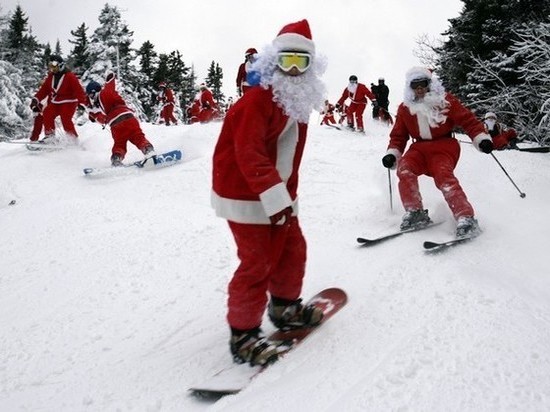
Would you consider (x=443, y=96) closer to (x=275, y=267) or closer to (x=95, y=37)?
(x=275, y=267)

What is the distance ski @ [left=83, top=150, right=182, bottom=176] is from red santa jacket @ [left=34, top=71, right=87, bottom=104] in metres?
2.45

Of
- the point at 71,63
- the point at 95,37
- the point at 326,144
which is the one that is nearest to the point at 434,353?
the point at 326,144

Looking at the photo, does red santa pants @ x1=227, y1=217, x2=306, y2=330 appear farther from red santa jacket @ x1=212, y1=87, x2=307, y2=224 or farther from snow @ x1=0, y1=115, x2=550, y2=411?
snow @ x1=0, y1=115, x2=550, y2=411

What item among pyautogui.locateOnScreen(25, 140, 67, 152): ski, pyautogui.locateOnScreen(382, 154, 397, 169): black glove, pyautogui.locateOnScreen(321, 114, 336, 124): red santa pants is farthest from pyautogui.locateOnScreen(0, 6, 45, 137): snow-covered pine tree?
pyautogui.locateOnScreen(382, 154, 397, 169): black glove

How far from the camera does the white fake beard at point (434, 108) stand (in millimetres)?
4559

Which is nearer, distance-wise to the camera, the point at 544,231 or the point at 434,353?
the point at 434,353

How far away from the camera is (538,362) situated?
6.46ft

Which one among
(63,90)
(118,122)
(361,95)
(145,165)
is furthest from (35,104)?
(361,95)

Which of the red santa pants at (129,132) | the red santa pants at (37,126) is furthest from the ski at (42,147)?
the red santa pants at (129,132)

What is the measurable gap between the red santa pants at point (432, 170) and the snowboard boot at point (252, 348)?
2.43m

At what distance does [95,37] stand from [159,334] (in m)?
32.7

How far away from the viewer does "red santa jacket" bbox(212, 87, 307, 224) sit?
7.48 feet

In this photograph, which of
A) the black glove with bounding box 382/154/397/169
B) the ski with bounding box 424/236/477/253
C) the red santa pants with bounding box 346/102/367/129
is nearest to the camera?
the ski with bounding box 424/236/477/253

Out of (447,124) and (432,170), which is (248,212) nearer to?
(432,170)
